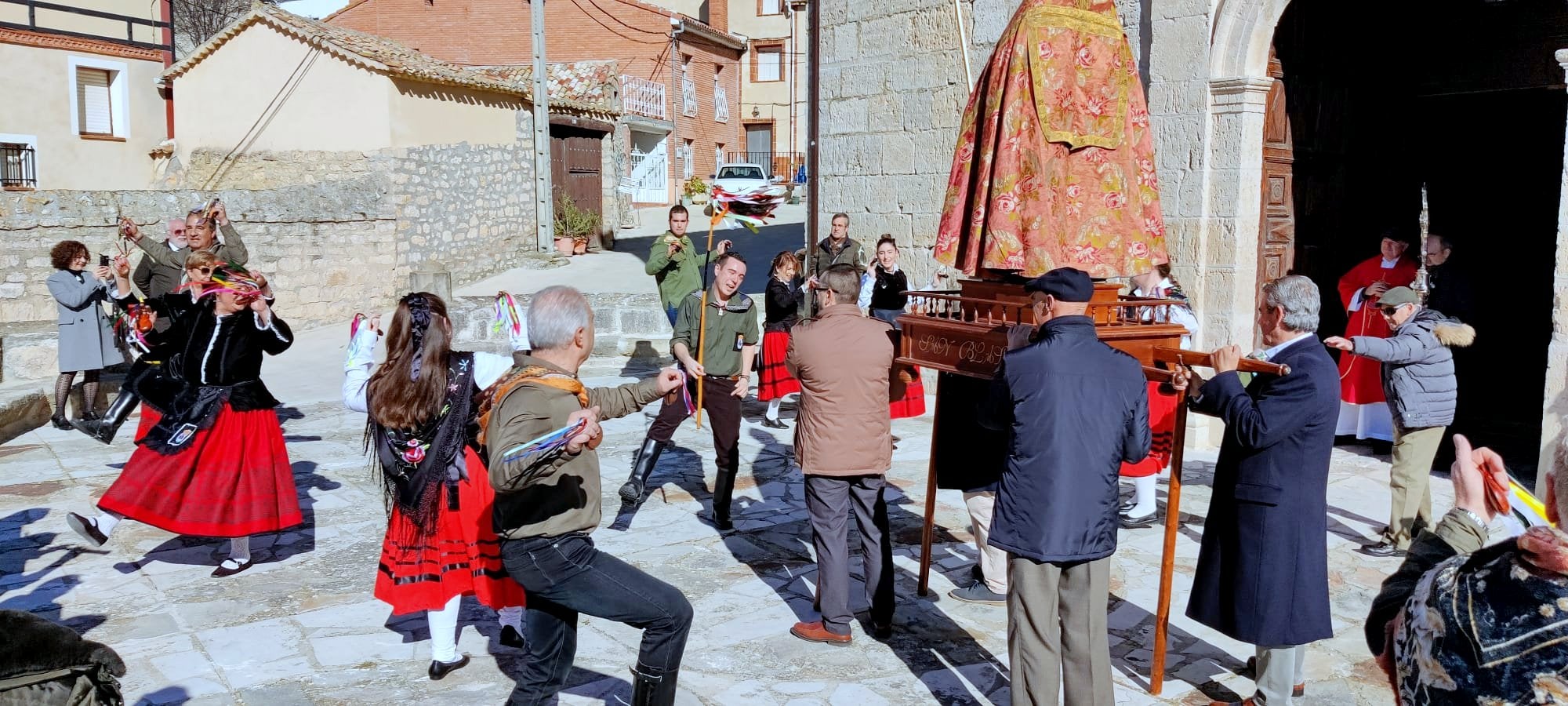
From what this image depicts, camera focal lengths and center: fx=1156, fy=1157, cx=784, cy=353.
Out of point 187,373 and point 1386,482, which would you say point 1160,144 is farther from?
point 187,373

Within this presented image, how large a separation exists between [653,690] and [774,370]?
6.08 m

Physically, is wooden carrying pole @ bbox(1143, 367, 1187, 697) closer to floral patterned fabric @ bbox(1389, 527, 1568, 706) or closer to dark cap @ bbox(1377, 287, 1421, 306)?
floral patterned fabric @ bbox(1389, 527, 1568, 706)

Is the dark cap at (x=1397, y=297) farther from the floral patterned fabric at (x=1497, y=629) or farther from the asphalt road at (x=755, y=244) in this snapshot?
the asphalt road at (x=755, y=244)

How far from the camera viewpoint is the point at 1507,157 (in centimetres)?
1027

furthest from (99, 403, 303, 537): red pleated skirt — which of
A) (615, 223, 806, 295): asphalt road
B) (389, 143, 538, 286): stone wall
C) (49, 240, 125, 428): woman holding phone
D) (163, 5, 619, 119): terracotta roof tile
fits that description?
(615, 223, 806, 295): asphalt road

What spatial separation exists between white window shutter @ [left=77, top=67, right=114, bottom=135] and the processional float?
82.5 feet

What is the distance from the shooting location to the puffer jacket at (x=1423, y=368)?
5754mm

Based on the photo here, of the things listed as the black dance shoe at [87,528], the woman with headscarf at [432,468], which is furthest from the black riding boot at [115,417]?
the woman with headscarf at [432,468]

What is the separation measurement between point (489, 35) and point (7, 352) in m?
24.4

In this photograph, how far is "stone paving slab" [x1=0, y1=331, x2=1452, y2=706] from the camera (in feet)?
14.6

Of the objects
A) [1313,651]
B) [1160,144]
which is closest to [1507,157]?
[1160,144]

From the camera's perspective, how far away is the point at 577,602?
3461 mm

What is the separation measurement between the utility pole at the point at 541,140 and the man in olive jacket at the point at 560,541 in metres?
17.5

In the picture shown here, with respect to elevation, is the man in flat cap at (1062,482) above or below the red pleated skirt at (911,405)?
above
